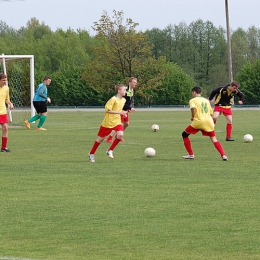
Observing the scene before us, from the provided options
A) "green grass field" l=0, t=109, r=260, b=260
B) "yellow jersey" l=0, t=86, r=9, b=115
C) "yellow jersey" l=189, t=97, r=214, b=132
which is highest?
"yellow jersey" l=0, t=86, r=9, b=115

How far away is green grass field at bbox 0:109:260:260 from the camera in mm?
7305

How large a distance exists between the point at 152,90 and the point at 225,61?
1140 inches

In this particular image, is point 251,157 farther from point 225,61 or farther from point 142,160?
point 225,61

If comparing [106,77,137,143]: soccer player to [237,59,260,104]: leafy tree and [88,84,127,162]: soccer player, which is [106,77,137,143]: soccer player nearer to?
[88,84,127,162]: soccer player

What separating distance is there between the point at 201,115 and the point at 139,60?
63428mm

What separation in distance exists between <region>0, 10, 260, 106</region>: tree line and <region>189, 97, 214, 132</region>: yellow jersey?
6071 cm

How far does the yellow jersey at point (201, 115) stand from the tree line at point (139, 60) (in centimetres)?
6071

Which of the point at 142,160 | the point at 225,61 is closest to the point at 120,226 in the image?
the point at 142,160

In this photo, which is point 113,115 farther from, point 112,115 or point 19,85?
point 19,85

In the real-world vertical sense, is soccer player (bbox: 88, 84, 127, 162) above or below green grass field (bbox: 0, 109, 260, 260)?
above

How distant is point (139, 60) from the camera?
79.3m

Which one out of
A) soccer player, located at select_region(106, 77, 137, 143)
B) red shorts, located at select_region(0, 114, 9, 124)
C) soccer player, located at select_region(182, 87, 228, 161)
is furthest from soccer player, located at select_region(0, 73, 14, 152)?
soccer player, located at select_region(182, 87, 228, 161)

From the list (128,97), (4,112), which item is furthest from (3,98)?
(128,97)

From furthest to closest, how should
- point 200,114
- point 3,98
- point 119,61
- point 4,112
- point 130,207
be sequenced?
point 119,61 < point 3,98 < point 4,112 < point 200,114 < point 130,207
